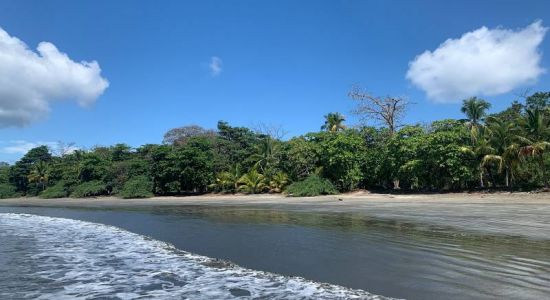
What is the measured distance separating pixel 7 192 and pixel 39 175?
8416 millimetres

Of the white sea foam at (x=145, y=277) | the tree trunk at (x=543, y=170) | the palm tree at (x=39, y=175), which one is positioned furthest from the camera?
the palm tree at (x=39, y=175)

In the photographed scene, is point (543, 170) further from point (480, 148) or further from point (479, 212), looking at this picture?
point (479, 212)

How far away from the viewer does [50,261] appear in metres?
12.8

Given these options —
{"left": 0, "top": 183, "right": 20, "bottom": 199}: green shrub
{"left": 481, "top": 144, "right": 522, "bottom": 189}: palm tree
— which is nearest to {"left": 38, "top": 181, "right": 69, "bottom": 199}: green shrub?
{"left": 0, "top": 183, "right": 20, "bottom": 199}: green shrub

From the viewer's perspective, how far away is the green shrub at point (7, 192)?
258 ft

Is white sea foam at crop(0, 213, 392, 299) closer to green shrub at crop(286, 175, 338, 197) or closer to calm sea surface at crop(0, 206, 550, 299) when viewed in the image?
calm sea surface at crop(0, 206, 550, 299)

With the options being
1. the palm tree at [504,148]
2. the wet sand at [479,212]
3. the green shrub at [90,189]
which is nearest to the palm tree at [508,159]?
the palm tree at [504,148]

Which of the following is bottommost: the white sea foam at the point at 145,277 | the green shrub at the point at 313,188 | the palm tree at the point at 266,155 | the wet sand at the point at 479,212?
the white sea foam at the point at 145,277

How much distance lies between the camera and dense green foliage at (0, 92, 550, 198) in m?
33.5

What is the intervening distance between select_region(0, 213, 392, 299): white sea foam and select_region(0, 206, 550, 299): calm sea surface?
0.02 metres

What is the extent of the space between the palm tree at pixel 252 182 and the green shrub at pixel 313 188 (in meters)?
5.89

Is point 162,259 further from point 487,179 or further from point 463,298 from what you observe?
point 487,179

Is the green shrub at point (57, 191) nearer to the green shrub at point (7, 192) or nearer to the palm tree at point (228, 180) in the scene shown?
the green shrub at point (7, 192)

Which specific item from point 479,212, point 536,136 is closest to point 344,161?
point 536,136
